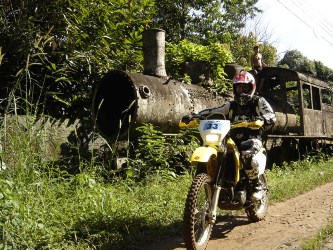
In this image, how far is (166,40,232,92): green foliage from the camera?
10.2m

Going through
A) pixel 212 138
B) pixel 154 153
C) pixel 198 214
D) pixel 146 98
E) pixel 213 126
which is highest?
pixel 146 98

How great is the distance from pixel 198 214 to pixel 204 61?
6527 millimetres

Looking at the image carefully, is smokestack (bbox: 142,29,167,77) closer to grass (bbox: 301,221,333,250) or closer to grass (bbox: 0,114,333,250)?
grass (bbox: 0,114,333,250)

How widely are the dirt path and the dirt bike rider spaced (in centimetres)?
44

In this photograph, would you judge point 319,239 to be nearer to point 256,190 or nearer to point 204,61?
point 256,190

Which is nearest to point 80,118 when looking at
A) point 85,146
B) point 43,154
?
point 85,146

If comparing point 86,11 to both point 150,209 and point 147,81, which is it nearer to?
point 147,81

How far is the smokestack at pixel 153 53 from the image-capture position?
8.48 m

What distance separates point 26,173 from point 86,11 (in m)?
4.38

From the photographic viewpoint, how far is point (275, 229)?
16.5 ft

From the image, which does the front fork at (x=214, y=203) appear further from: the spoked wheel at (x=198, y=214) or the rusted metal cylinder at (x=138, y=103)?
the rusted metal cylinder at (x=138, y=103)

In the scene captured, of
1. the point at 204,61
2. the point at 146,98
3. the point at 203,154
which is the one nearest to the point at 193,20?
Answer: the point at 204,61

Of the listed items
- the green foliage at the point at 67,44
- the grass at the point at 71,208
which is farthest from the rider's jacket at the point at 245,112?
the green foliage at the point at 67,44

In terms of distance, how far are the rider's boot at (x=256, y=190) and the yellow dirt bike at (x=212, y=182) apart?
0.16 feet
